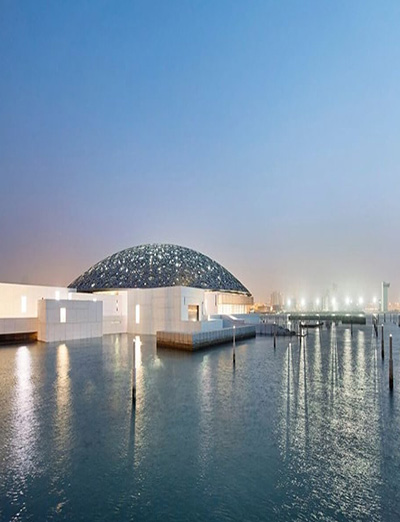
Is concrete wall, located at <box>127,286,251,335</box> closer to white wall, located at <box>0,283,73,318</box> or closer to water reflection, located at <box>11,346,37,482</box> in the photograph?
white wall, located at <box>0,283,73,318</box>

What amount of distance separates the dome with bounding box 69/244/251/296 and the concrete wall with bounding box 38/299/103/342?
44.6 ft

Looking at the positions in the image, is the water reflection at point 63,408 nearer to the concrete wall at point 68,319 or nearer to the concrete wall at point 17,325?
the concrete wall at point 68,319

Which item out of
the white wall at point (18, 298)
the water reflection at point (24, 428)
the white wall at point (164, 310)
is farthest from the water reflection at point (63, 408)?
the white wall at point (18, 298)

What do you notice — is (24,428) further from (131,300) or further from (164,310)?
(131,300)

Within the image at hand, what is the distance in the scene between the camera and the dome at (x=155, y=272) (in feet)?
194

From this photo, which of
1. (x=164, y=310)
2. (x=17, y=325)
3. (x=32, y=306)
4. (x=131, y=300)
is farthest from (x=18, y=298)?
(x=164, y=310)

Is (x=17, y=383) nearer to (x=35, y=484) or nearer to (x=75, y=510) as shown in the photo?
(x=35, y=484)

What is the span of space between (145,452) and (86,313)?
34481 mm

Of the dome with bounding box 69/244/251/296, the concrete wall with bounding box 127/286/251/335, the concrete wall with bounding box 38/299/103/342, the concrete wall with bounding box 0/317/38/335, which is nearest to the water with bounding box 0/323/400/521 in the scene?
the concrete wall with bounding box 38/299/103/342

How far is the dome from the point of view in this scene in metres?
59.1

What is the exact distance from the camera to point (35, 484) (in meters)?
8.54

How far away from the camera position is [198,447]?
35.6ft

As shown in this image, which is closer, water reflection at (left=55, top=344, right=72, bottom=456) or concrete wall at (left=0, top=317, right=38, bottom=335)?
water reflection at (left=55, top=344, right=72, bottom=456)

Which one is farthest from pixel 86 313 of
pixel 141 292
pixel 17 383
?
pixel 17 383
